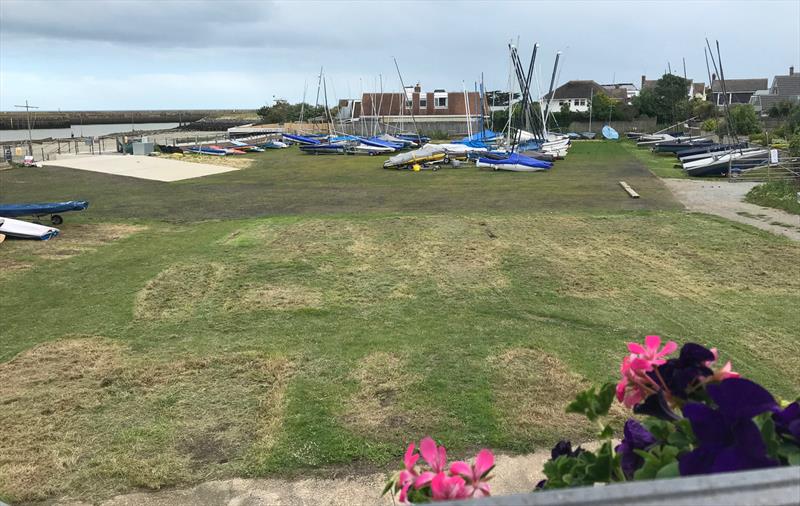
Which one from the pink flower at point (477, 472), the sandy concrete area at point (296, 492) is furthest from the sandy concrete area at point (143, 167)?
the pink flower at point (477, 472)

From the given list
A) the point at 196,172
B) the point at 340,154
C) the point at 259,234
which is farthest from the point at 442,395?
the point at 340,154

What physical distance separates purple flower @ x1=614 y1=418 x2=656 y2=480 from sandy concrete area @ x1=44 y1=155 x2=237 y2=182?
1039 inches

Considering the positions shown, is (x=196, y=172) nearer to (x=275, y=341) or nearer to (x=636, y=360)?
(x=275, y=341)

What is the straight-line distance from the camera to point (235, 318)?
8.23 m

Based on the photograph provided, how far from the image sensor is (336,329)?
7.73 meters

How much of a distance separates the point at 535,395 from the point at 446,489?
14.9 feet

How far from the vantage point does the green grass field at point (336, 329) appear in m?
5.08

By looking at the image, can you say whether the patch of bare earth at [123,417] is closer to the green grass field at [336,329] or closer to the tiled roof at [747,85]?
the green grass field at [336,329]

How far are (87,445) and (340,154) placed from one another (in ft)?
119

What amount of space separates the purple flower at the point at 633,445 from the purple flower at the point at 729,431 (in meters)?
0.21

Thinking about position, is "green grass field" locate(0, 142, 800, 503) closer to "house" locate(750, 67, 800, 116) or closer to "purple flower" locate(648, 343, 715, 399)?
"purple flower" locate(648, 343, 715, 399)

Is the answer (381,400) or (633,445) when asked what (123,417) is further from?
(633,445)

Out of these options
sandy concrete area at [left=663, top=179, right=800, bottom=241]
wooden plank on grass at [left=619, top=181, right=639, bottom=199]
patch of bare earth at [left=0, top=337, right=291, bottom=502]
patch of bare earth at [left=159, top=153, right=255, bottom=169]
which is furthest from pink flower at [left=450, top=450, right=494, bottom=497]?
patch of bare earth at [left=159, top=153, right=255, bottom=169]

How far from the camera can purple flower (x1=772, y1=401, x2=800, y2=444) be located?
149 cm
